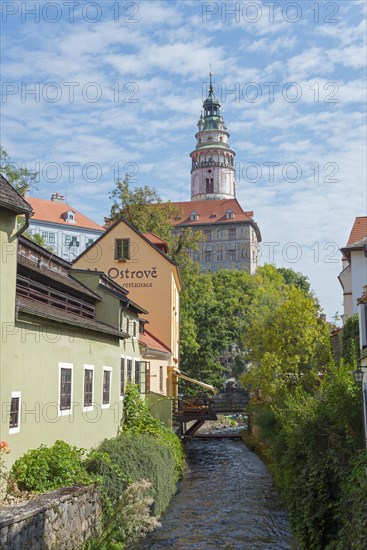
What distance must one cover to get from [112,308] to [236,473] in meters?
10.9

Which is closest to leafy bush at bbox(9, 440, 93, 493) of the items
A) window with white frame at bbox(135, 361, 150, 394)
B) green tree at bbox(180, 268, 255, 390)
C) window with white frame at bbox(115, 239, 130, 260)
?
window with white frame at bbox(135, 361, 150, 394)

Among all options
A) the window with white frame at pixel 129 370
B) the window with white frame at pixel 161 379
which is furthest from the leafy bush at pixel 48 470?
the window with white frame at pixel 161 379

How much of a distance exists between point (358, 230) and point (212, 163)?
89079mm

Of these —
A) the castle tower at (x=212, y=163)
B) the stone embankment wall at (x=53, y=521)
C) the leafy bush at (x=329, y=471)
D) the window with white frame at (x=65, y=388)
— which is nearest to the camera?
the stone embankment wall at (x=53, y=521)

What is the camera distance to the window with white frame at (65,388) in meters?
16.1

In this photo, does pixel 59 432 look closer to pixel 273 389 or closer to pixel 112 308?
pixel 112 308

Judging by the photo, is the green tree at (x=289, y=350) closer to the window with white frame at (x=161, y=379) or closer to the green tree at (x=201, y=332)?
the window with white frame at (x=161, y=379)

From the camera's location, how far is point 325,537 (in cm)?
1361

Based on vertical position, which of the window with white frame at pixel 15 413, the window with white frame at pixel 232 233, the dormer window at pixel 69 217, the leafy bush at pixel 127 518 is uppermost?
the window with white frame at pixel 232 233

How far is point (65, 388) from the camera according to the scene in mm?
16438

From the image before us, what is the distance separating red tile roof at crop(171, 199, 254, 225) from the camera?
108 m

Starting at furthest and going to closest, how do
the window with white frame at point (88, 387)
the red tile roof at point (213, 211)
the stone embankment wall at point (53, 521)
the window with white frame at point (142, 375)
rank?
the red tile roof at point (213, 211), the window with white frame at point (142, 375), the window with white frame at point (88, 387), the stone embankment wall at point (53, 521)

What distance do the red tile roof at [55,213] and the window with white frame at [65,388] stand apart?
198 feet

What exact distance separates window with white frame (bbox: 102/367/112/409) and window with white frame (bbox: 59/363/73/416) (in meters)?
3.13
